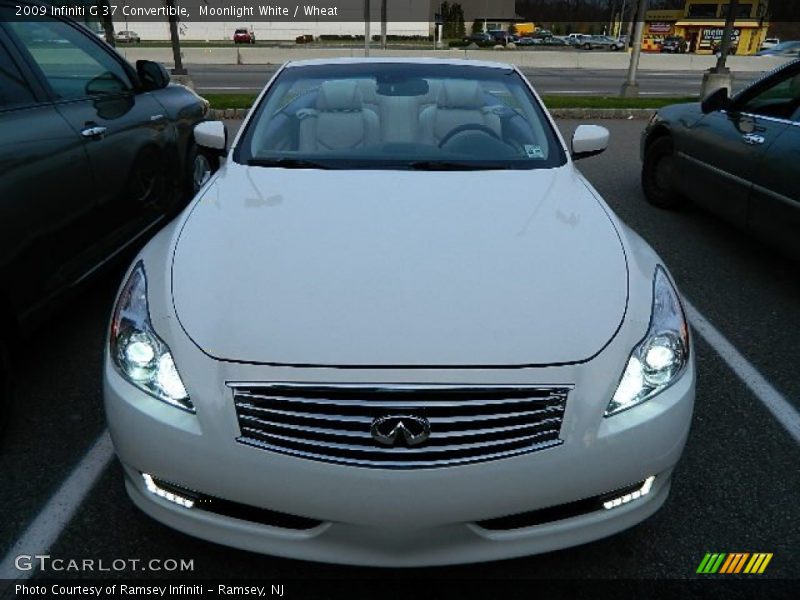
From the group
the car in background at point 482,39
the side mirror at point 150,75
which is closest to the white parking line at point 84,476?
the side mirror at point 150,75

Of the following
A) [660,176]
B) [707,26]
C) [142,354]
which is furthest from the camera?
[707,26]

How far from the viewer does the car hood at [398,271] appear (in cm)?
178

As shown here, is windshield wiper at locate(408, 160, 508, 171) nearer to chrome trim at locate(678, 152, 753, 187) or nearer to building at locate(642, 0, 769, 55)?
chrome trim at locate(678, 152, 753, 187)

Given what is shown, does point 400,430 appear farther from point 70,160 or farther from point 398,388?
point 70,160

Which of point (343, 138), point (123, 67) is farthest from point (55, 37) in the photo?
point (343, 138)

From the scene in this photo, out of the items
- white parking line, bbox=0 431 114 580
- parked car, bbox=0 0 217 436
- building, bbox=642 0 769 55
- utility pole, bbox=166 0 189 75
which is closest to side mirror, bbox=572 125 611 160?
parked car, bbox=0 0 217 436

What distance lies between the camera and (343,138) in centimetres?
305

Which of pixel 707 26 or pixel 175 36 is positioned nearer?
pixel 175 36

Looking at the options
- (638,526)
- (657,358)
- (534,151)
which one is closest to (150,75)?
(534,151)

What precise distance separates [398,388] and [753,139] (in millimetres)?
3737

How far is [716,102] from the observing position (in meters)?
5.05

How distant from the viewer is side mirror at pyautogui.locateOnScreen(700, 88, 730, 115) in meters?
4.97

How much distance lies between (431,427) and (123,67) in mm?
3491

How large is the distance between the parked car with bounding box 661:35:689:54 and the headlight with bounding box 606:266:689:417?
54623mm
